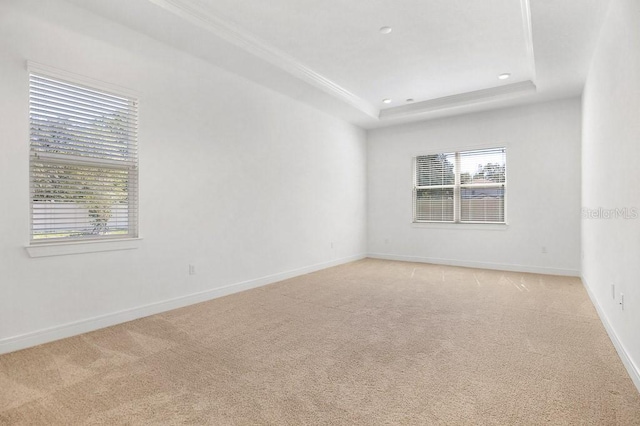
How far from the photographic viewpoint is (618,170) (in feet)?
8.32

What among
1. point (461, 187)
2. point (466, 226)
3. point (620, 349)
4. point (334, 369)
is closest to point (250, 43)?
point (334, 369)

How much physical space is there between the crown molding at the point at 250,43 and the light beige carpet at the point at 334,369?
9.13ft

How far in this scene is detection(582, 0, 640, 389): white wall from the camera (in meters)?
2.06

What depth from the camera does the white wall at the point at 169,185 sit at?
2.60 metres

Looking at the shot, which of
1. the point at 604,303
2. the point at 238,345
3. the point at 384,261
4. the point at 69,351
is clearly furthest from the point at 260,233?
the point at 604,303

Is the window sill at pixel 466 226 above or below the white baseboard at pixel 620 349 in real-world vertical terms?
above

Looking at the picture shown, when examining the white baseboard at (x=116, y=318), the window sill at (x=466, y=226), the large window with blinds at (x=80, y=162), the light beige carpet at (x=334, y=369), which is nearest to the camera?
the light beige carpet at (x=334, y=369)

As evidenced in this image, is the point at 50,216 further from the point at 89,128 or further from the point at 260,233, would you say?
the point at 260,233

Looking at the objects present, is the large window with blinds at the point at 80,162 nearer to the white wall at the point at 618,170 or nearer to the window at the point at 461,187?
the white wall at the point at 618,170

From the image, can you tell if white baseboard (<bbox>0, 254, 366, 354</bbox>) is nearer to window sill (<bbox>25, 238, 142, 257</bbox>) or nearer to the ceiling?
window sill (<bbox>25, 238, 142, 257</bbox>)

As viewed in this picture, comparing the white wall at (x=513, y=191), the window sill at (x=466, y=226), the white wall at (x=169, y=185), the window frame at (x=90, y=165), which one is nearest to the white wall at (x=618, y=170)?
the white wall at (x=513, y=191)

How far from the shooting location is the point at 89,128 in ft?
9.92

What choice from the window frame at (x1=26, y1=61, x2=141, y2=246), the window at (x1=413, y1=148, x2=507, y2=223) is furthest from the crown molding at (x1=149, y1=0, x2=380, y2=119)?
the window at (x1=413, y1=148, x2=507, y2=223)

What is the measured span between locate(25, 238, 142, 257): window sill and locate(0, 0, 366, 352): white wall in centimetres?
5
